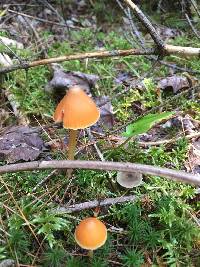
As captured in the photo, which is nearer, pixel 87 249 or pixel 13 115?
pixel 87 249

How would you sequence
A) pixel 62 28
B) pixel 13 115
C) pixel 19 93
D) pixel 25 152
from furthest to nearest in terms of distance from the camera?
1. pixel 62 28
2. pixel 19 93
3. pixel 13 115
4. pixel 25 152

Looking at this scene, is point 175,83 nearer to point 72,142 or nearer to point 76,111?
point 72,142

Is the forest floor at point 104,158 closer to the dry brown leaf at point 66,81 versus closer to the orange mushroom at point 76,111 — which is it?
the dry brown leaf at point 66,81

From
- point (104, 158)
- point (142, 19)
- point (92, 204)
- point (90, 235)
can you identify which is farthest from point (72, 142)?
point (142, 19)

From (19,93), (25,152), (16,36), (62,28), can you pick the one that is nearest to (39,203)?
(25,152)

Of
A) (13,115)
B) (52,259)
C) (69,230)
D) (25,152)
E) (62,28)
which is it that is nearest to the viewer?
(52,259)

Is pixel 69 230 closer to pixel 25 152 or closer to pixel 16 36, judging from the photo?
pixel 25 152

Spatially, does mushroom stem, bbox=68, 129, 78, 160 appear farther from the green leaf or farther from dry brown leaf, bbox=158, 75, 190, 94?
dry brown leaf, bbox=158, 75, 190, 94

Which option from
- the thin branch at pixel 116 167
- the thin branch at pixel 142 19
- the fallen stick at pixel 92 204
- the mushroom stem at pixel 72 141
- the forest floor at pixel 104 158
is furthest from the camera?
the thin branch at pixel 142 19

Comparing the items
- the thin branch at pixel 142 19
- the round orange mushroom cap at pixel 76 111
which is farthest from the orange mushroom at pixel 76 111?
the thin branch at pixel 142 19
